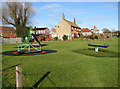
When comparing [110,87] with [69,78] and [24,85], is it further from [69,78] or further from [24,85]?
[24,85]

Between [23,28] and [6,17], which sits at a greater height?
[6,17]

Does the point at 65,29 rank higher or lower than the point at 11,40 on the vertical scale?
higher

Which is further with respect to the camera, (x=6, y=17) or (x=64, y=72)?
(x=6, y=17)

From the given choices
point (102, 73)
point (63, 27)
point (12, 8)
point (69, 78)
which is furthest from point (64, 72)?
point (63, 27)

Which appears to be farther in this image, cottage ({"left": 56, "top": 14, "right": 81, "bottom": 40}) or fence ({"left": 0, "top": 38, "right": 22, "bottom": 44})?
cottage ({"left": 56, "top": 14, "right": 81, "bottom": 40})

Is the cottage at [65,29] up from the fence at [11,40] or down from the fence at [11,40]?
up

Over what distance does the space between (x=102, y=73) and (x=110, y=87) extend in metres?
1.49

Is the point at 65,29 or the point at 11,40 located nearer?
the point at 11,40

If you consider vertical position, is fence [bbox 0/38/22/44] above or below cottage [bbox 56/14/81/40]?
below

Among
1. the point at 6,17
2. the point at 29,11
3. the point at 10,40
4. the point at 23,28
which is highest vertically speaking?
the point at 29,11

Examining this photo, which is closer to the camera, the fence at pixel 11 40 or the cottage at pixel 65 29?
the fence at pixel 11 40

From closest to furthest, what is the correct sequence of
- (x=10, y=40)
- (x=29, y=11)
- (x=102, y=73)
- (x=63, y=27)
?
(x=102, y=73)
(x=10, y=40)
(x=29, y=11)
(x=63, y=27)

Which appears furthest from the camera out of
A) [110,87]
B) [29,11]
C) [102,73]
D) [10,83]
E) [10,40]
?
[29,11]

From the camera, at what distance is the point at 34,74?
6316mm
